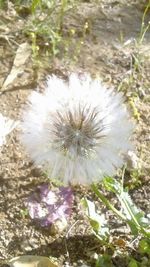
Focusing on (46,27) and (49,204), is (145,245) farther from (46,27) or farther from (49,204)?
(46,27)

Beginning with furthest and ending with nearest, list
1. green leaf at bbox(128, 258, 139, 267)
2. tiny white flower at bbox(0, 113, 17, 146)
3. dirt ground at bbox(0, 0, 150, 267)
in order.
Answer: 1. tiny white flower at bbox(0, 113, 17, 146)
2. dirt ground at bbox(0, 0, 150, 267)
3. green leaf at bbox(128, 258, 139, 267)

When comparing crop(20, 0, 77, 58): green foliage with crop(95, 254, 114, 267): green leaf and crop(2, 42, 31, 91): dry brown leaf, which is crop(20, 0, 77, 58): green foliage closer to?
crop(2, 42, 31, 91): dry brown leaf

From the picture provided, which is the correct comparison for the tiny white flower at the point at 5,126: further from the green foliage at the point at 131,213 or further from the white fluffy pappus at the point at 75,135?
the green foliage at the point at 131,213

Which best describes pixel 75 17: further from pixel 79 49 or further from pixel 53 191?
pixel 53 191

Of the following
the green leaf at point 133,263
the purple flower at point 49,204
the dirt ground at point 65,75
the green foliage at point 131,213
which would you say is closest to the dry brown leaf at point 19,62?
the dirt ground at point 65,75

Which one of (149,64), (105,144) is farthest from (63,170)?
(149,64)

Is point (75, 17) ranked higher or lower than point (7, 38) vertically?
higher

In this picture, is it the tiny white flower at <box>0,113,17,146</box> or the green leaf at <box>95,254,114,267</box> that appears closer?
the green leaf at <box>95,254,114,267</box>

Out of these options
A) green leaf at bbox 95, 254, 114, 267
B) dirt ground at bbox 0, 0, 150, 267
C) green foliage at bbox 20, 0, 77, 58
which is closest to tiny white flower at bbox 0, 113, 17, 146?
dirt ground at bbox 0, 0, 150, 267
